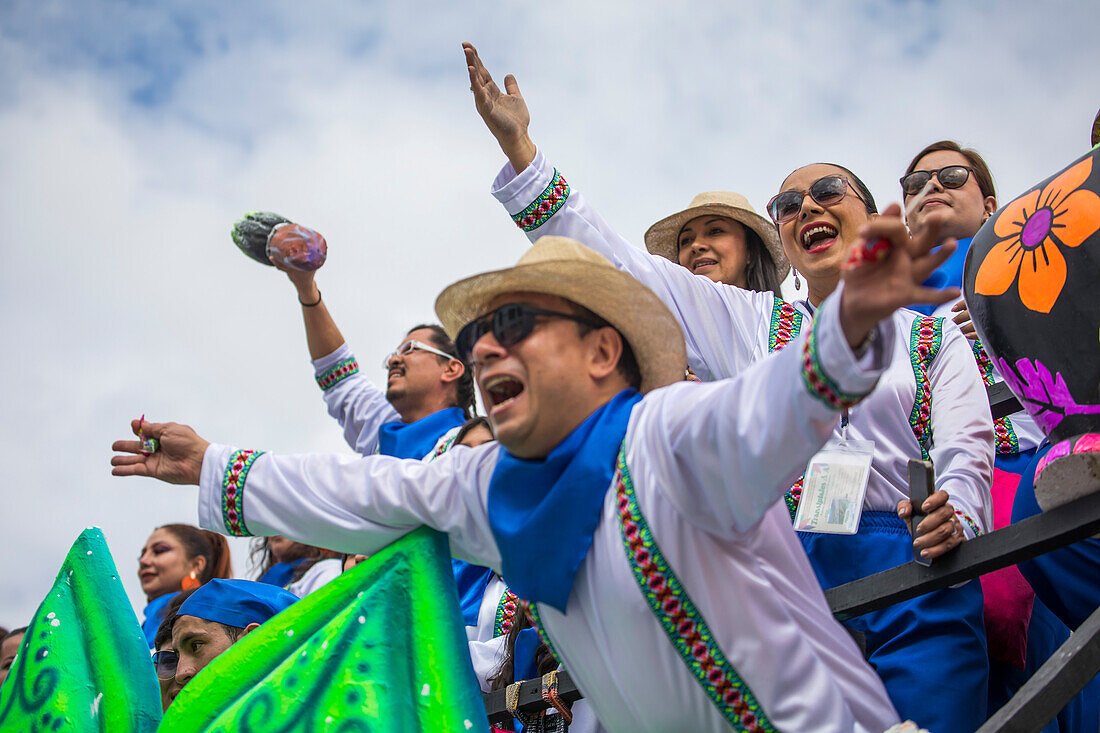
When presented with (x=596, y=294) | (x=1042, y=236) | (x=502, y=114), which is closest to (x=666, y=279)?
(x=502, y=114)

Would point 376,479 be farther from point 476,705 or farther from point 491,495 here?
point 476,705

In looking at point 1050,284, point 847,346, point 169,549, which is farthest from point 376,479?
point 169,549

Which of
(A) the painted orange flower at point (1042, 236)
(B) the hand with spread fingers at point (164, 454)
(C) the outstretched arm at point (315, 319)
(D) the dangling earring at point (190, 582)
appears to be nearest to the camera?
(A) the painted orange flower at point (1042, 236)

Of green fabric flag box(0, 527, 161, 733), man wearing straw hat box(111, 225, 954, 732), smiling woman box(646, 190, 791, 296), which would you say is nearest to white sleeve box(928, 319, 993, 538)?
man wearing straw hat box(111, 225, 954, 732)

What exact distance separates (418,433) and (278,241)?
1.03m

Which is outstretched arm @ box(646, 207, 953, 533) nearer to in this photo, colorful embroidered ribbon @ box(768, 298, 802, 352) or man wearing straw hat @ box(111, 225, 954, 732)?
man wearing straw hat @ box(111, 225, 954, 732)

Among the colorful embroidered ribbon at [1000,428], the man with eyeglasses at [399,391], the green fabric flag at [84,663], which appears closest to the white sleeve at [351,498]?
the green fabric flag at [84,663]

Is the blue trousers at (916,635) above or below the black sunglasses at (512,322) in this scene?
below

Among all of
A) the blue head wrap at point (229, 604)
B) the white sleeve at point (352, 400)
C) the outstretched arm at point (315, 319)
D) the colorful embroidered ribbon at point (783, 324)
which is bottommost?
the blue head wrap at point (229, 604)

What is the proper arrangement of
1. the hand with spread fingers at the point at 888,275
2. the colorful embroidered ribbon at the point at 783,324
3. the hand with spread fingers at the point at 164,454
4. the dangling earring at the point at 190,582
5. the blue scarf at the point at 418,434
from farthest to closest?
the dangling earring at the point at 190,582 → the blue scarf at the point at 418,434 → the colorful embroidered ribbon at the point at 783,324 → the hand with spread fingers at the point at 164,454 → the hand with spread fingers at the point at 888,275

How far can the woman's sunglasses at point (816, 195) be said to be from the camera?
3.72 metres

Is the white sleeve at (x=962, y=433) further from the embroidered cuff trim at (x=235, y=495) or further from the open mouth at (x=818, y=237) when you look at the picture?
the embroidered cuff trim at (x=235, y=495)

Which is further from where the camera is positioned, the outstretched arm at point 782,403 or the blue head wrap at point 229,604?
the blue head wrap at point 229,604

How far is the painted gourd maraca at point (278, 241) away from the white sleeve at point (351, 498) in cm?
221
